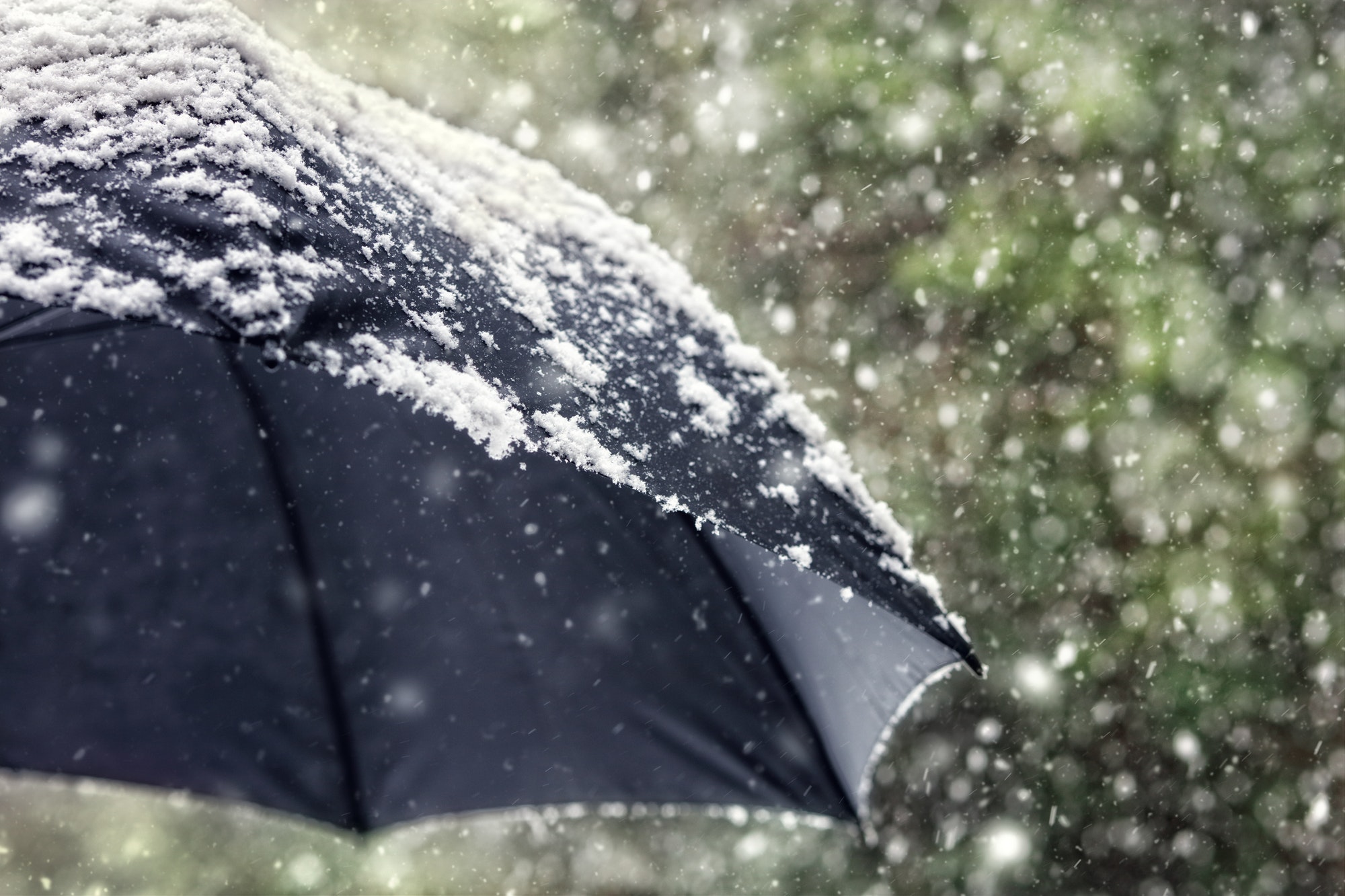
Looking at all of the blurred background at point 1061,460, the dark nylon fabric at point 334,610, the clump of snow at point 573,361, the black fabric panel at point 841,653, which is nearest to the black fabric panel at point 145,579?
the dark nylon fabric at point 334,610

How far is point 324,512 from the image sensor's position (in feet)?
4.26

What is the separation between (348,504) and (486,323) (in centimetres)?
32

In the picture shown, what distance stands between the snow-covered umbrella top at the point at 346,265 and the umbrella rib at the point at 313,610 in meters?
0.18

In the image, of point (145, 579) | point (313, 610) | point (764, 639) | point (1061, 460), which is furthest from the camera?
point (1061, 460)

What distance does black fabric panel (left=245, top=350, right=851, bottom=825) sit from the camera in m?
1.29

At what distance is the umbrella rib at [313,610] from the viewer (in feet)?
→ 4.15

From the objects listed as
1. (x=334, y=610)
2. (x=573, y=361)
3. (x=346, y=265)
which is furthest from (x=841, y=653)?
(x=346, y=265)

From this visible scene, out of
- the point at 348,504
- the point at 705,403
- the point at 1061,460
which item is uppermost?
the point at 705,403

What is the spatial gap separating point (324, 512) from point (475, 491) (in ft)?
0.69

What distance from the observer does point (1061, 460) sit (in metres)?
5.71

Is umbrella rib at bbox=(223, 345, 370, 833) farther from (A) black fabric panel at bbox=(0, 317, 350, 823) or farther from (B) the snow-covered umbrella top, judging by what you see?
(B) the snow-covered umbrella top

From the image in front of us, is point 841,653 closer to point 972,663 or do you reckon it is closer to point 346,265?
point 972,663

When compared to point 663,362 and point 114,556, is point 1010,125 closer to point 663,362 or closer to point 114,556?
point 663,362

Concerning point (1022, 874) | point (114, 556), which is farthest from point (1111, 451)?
point (114, 556)
